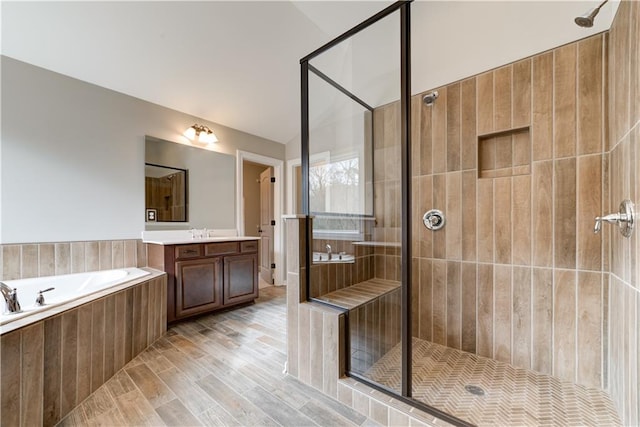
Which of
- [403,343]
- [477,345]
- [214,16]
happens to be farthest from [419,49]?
[477,345]

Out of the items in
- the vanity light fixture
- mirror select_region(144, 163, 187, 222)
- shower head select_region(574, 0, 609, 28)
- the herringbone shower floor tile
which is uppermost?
the vanity light fixture

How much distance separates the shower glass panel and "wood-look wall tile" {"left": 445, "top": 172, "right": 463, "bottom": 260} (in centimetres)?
56

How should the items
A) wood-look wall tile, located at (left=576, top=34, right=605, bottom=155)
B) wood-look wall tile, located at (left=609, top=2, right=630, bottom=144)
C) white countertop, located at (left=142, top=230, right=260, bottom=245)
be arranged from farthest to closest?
white countertop, located at (left=142, top=230, right=260, bottom=245) → wood-look wall tile, located at (left=576, top=34, right=605, bottom=155) → wood-look wall tile, located at (left=609, top=2, right=630, bottom=144)

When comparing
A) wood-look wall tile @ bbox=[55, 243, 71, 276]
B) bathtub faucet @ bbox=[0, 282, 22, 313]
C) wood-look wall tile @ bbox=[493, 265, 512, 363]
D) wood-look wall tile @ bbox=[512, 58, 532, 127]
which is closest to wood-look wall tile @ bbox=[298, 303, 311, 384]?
wood-look wall tile @ bbox=[493, 265, 512, 363]

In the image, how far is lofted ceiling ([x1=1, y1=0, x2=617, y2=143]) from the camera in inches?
65.2

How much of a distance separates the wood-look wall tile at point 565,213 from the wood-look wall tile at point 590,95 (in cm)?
13

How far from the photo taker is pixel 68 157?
227 cm

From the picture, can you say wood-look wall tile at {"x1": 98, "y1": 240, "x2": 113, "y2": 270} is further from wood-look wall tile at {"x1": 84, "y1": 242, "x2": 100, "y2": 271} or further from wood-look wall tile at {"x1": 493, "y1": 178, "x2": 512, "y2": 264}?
wood-look wall tile at {"x1": 493, "y1": 178, "x2": 512, "y2": 264}

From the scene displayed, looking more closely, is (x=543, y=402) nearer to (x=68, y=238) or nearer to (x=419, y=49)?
(x=419, y=49)

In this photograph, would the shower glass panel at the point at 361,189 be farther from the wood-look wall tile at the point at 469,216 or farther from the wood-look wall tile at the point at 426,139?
the wood-look wall tile at the point at 469,216

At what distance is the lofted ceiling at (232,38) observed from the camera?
5.43ft

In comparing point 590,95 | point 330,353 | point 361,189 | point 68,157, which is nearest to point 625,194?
point 590,95

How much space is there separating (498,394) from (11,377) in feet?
8.09

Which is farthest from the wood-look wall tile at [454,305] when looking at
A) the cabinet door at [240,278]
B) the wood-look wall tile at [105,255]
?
the wood-look wall tile at [105,255]
